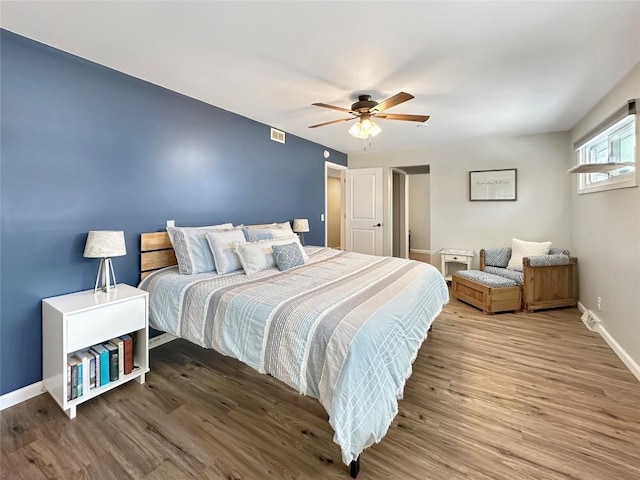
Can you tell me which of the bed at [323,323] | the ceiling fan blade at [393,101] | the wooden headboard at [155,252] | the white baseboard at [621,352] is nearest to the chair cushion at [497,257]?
the white baseboard at [621,352]

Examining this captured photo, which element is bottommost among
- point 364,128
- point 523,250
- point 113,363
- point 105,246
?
point 113,363

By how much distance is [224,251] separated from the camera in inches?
108

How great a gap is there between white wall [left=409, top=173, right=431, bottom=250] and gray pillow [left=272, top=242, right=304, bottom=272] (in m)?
6.14

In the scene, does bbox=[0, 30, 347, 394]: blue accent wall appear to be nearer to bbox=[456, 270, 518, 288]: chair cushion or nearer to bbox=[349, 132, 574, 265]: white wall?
bbox=[456, 270, 518, 288]: chair cushion

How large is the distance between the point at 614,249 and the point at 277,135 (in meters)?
4.07

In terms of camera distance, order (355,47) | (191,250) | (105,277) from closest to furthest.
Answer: (355,47) < (105,277) < (191,250)

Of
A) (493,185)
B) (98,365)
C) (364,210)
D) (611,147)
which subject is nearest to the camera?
(98,365)

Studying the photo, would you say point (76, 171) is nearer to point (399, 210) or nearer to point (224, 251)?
point (224, 251)

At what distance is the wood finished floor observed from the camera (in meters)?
1.50

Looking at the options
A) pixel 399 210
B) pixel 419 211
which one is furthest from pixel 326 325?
pixel 419 211

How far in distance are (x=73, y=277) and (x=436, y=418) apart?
2805mm

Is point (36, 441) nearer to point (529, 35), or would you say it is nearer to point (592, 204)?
point (529, 35)

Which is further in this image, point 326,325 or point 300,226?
point 300,226

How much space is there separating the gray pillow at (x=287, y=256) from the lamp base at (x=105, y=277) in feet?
4.41
